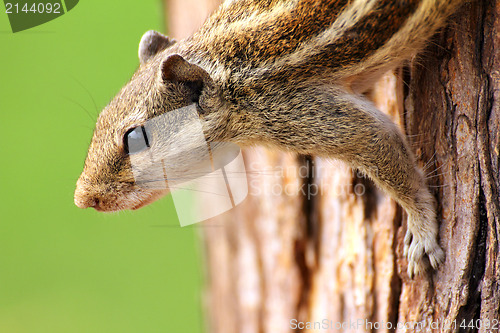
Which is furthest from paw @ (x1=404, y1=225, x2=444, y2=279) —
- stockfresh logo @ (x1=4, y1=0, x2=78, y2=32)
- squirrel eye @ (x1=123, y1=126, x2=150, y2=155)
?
stockfresh logo @ (x1=4, y1=0, x2=78, y2=32)

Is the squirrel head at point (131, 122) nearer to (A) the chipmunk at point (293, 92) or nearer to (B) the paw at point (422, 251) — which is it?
(A) the chipmunk at point (293, 92)

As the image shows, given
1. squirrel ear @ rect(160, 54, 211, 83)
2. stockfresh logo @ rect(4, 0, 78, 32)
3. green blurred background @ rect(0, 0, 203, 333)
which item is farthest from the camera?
green blurred background @ rect(0, 0, 203, 333)

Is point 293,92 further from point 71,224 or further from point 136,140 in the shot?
point 71,224

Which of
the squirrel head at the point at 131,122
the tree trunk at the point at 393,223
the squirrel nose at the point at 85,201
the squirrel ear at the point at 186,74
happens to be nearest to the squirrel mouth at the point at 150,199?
the squirrel head at the point at 131,122

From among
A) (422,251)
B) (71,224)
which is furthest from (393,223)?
(71,224)

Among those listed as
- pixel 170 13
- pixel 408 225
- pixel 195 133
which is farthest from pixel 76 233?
pixel 408 225

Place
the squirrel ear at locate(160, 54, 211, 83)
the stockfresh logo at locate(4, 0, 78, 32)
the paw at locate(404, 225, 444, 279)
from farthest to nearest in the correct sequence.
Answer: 1. the stockfresh logo at locate(4, 0, 78, 32)
2. the paw at locate(404, 225, 444, 279)
3. the squirrel ear at locate(160, 54, 211, 83)

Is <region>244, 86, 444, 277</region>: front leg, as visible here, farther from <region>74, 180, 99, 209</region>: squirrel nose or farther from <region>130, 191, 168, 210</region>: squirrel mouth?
<region>74, 180, 99, 209</region>: squirrel nose

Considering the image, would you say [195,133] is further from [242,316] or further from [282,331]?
[242,316]
